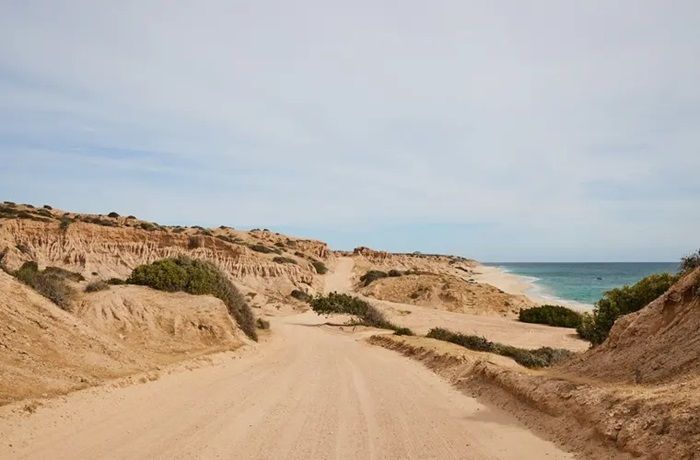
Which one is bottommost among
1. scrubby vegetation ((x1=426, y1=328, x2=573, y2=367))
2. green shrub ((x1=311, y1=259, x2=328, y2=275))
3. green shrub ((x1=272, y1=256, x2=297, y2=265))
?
scrubby vegetation ((x1=426, y1=328, x2=573, y2=367))

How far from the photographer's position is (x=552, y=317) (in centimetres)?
4391

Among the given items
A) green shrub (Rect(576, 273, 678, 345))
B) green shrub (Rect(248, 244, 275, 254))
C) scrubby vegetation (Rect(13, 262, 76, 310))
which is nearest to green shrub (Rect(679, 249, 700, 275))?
green shrub (Rect(576, 273, 678, 345))

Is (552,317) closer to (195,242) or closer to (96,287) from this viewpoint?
(96,287)

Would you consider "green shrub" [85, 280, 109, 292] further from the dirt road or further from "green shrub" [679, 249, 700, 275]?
"green shrub" [679, 249, 700, 275]

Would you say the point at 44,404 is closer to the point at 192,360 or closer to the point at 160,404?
the point at 160,404

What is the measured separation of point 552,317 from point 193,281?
100.0 ft

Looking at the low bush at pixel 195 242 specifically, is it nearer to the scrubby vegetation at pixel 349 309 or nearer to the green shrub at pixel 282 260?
the green shrub at pixel 282 260

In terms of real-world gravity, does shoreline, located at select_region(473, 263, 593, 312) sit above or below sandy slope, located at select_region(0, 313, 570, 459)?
below

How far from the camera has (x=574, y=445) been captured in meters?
8.39

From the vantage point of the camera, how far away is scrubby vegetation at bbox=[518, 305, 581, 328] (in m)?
43.2

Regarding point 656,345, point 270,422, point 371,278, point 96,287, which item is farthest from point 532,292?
point 270,422

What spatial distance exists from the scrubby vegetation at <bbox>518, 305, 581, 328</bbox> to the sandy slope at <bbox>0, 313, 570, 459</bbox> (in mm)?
30838

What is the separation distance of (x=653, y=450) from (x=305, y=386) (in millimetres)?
9239

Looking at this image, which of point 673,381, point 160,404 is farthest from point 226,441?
point 673,381
